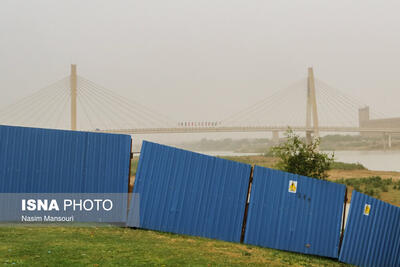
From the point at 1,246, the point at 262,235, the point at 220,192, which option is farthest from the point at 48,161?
the point at 262,235

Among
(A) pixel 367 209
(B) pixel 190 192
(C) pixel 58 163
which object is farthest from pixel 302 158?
(C) pixel 58 163

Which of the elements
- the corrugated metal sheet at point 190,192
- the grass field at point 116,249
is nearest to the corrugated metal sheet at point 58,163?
the corrugated metal sheet at point 190,192

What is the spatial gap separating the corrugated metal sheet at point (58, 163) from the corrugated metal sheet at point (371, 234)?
695 cm

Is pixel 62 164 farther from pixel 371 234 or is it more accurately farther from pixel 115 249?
pixel 371 234

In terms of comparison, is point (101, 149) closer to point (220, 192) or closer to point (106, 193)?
point (106, 193)

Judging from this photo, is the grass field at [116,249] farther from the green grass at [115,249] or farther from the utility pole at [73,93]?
the utility pole at [73,93]

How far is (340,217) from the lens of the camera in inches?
411

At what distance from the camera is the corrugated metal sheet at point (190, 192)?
8.92 m

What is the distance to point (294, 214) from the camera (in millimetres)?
10016

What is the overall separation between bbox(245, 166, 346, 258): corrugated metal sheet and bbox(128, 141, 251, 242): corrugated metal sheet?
490mm

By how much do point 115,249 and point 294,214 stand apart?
5500 mm

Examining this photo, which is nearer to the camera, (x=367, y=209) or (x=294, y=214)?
(x=294, y=214)

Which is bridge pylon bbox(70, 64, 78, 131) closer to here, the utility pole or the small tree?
the utility pole

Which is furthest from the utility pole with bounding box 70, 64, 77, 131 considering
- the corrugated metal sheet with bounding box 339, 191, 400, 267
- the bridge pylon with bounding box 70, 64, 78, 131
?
the corrugated metal sheet with bounding box 339, 191, 400, 267
